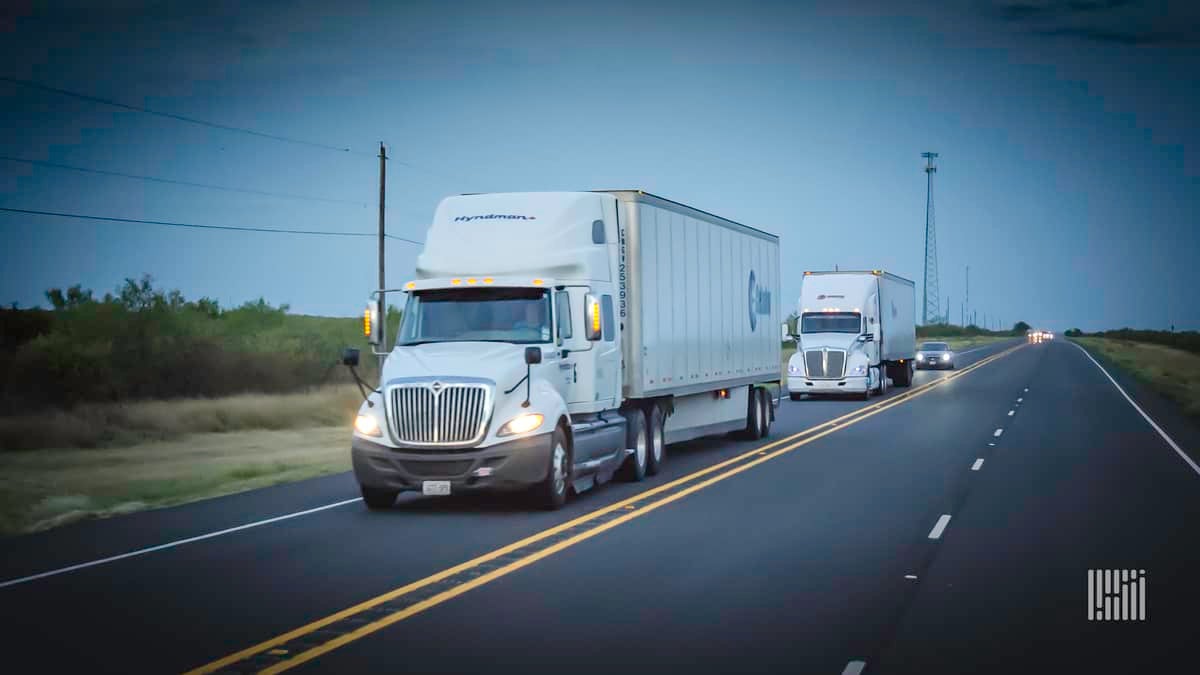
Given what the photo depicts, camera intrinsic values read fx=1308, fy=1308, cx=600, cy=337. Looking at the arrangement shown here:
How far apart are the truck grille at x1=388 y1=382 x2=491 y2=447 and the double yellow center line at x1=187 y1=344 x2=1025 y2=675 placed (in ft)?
5.12

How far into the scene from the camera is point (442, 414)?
48.2 ft

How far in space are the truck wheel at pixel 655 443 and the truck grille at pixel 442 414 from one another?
5.12 metres

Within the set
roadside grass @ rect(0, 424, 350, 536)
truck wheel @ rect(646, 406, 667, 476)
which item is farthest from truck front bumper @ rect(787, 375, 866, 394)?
truck wheel @ rect(646, 406, 667, 476)

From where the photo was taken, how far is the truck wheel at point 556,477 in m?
15.0

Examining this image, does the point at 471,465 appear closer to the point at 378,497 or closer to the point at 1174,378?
the point at 378,497

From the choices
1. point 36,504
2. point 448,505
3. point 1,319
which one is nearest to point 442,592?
point 448,505

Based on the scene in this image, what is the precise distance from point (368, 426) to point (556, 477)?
7.36 ft

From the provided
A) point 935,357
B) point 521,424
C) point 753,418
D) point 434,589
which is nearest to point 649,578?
point 434,589

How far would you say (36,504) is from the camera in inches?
662

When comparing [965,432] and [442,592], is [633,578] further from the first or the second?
[965,432]

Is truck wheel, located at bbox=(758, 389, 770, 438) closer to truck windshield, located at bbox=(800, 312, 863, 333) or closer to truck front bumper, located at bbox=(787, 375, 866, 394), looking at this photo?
truck front bumper, located at bbox=(787, 375, 866, 394)

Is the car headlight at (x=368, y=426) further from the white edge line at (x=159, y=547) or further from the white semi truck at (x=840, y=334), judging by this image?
the white semi truck at (x=840, y=334)

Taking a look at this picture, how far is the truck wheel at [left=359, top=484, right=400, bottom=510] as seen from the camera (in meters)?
15.3

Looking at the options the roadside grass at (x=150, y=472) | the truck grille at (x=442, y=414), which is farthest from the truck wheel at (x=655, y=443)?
the roadside grass at (x=150, y=472)
